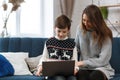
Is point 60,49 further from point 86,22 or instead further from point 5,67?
point 5,67

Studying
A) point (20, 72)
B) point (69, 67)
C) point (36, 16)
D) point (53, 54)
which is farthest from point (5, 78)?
point (36, 16)

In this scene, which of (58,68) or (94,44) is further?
(94,44)

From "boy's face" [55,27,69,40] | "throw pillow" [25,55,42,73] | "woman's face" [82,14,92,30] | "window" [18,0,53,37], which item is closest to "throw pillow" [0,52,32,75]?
"throw pillow" [25,55,42,73]

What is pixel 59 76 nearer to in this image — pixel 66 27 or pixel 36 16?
pixel 66 27

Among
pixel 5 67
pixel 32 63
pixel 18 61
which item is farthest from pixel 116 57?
pixel 5 67

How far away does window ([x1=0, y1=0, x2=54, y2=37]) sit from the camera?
4727mm

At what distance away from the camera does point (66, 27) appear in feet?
8.67

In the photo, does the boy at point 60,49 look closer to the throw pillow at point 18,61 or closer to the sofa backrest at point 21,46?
the throw pillow at point 18,61

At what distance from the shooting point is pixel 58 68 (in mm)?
2375

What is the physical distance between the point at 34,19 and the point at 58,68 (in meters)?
2.68

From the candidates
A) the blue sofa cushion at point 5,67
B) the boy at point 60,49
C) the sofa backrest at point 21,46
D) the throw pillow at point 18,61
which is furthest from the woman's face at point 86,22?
the blue sofa cushion at point 5,67

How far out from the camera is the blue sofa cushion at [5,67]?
2.80 meters

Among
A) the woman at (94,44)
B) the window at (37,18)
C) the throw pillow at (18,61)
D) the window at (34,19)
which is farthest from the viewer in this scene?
the window at (37,18)

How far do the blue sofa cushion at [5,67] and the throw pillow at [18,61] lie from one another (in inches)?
3.9
